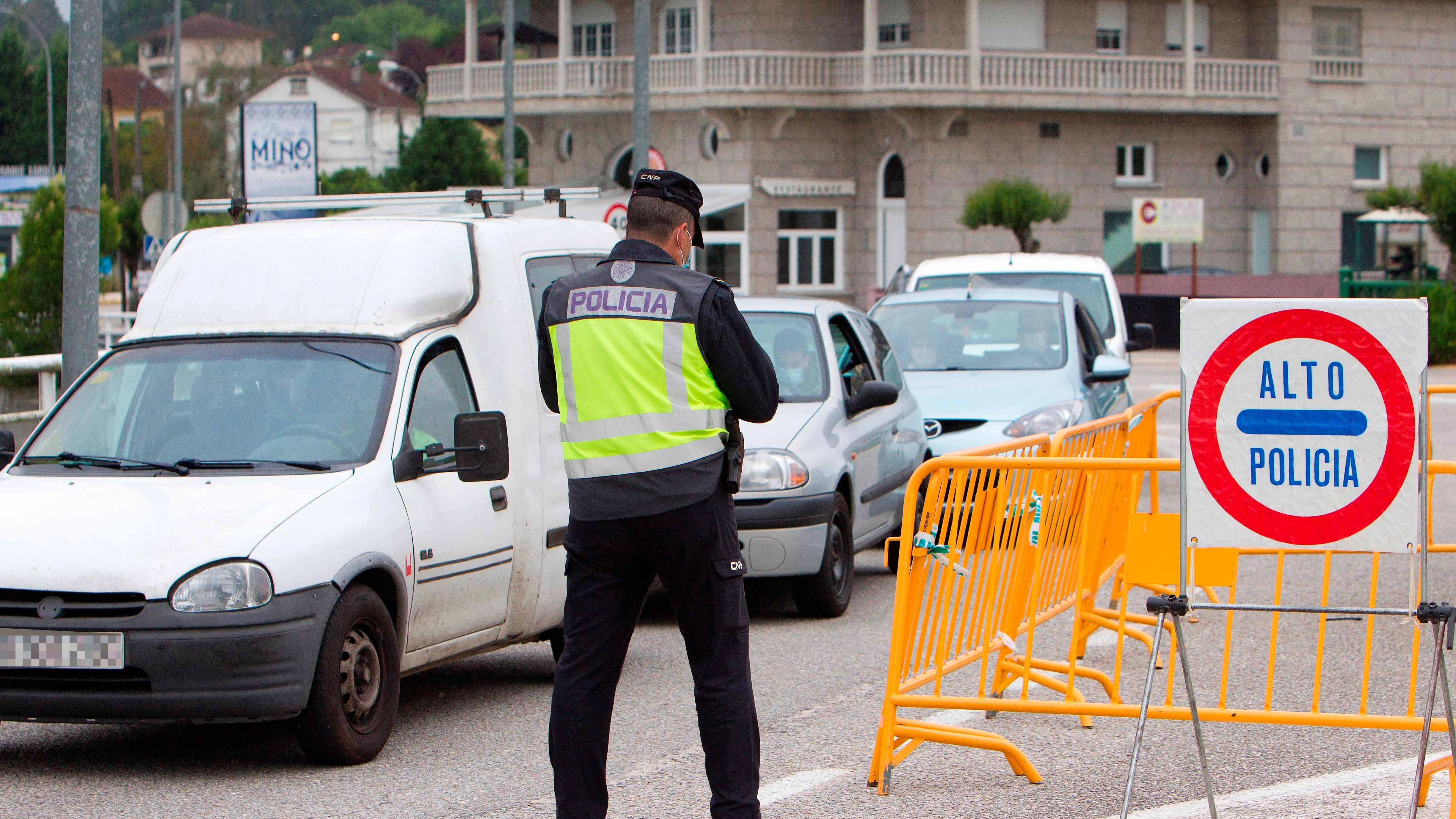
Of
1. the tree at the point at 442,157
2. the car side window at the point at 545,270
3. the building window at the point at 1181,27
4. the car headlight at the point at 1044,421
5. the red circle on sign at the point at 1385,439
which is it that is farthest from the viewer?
the tree at the point at 442,157

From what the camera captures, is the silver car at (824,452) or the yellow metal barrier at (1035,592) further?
the silver car at (824,452)

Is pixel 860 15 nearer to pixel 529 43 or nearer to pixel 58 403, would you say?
pixel 529 43

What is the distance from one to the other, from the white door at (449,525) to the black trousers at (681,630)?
73.0 inches

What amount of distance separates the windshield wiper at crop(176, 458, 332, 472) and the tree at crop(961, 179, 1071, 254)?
3467 centimetres

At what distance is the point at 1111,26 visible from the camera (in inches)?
1766

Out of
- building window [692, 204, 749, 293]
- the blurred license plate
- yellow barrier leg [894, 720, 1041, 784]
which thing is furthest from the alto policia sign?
building window [692, 204, 749, 293]

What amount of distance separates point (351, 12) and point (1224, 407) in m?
144

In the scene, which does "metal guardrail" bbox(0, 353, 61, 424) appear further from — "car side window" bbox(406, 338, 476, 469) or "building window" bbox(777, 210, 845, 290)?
"building window" bbox(777, 210, 845, 290)

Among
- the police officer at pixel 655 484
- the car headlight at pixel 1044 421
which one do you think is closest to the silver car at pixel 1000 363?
the car headlight at pixel 1044 421

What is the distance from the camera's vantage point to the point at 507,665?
7969mm

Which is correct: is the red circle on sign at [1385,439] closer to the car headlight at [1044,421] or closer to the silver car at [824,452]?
the silver car at [824,452]

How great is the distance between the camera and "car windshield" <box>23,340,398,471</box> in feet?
20.8

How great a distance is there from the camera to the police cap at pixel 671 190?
4.57 m

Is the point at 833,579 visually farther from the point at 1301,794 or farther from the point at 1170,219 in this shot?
the point at 1170,219
